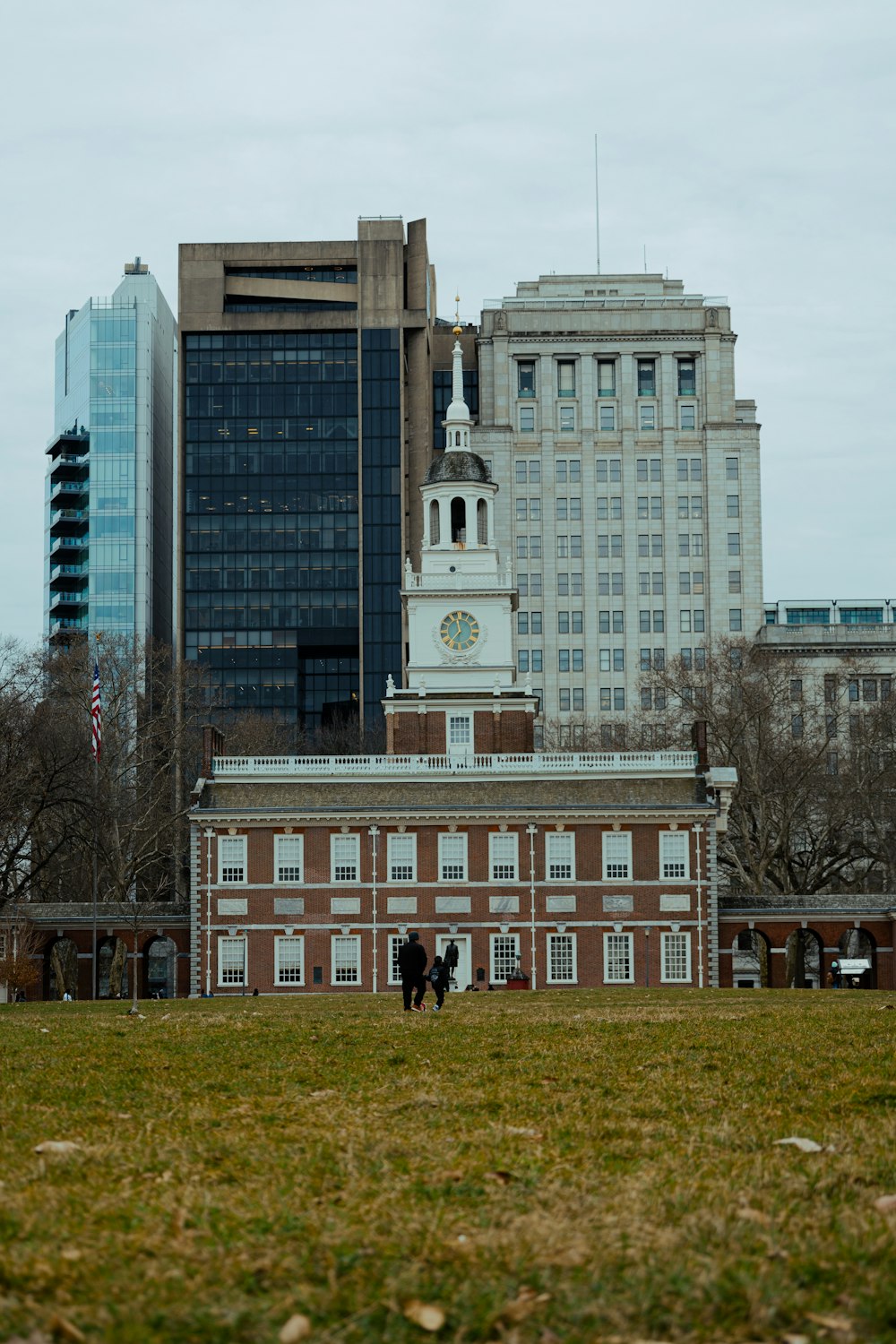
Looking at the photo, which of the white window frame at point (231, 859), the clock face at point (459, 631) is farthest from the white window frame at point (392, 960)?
the clock face at point (459, 631)

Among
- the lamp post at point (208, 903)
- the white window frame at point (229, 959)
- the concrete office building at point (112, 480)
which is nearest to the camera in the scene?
the lamp post at point (208, 903)

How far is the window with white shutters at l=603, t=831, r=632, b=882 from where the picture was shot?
71.2 metres

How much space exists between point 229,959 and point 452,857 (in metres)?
9.37

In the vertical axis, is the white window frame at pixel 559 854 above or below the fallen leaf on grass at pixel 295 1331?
below

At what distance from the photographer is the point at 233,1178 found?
34.5 ft

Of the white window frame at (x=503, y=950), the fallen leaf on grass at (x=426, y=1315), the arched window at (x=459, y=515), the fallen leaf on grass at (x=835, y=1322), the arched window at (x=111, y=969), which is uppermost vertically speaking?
the arched window at (x=459, y=515)

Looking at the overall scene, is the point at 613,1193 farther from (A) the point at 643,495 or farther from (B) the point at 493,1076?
Result: (A) the point at 643,495

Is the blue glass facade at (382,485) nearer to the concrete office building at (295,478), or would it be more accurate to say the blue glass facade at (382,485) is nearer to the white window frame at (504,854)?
the concrete office building at (295,478)

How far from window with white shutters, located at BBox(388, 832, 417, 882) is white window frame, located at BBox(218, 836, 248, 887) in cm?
558

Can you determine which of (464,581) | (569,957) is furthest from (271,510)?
(569,957)

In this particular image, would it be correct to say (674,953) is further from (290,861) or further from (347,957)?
(290,861)

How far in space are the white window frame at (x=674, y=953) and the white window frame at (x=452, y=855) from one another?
8010 millimetres

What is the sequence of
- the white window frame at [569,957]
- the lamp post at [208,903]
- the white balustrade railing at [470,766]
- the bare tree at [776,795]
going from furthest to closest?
the bare tree at [776,795]
the white balustrade railing at [470,766]
the lamp post at [208,903]
the white window frame at [569,957]

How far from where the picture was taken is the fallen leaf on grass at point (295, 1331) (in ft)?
23.6
